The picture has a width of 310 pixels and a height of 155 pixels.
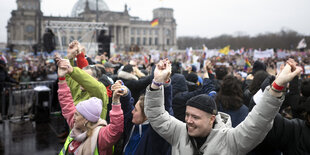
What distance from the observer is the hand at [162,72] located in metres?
2.27

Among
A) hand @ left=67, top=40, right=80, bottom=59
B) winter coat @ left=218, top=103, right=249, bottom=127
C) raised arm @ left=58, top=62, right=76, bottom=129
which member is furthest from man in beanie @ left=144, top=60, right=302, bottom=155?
hand @ left=67, top=40, right=80, bottom=59

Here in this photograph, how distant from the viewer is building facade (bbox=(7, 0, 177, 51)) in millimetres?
69938

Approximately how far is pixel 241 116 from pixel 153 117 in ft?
4.69

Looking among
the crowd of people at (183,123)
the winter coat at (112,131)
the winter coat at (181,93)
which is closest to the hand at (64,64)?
the crowd of people at (183,123)

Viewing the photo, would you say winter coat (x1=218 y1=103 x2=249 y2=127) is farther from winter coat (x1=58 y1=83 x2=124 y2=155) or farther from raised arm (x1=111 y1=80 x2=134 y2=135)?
winter coat (x1=58 y1=83 x2=124 y2=155)

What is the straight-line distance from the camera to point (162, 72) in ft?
7.54

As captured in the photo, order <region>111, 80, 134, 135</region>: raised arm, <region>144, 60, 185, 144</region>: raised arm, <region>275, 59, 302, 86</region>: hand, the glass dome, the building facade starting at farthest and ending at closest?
1. the glass dome
2. the building facade
3. <region>111, 80, 134, 135</region>: raised arm
4. <region>144, 60, 185, 144</region>: raised arm
5. <region>275, 59, 302, 86</region>: hand

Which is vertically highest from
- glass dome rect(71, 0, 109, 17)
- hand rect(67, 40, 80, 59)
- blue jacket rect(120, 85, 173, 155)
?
glass dome rect(71, 0, 109, 17)

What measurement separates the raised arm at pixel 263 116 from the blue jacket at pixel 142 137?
76 centimetres

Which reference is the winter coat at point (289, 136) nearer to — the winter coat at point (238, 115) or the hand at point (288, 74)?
the hand at point (288, 74)

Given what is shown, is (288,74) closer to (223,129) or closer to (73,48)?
(223,129)

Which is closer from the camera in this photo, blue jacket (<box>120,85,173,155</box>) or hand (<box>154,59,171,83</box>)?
hand (<box>154,59,171,83</box>)

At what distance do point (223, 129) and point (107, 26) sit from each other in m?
76.4

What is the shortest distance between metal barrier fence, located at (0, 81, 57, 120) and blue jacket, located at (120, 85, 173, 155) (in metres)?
5.87
